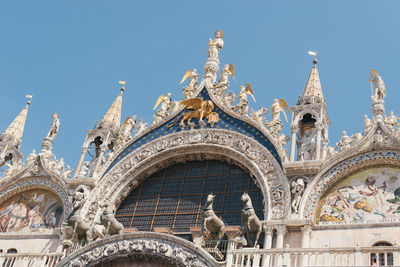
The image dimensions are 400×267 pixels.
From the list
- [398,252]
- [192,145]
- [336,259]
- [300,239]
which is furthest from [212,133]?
[398,252]

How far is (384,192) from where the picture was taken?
51.1 ft

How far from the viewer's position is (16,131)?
2255 cm

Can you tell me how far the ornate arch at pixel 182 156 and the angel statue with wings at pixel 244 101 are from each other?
2.90 feet

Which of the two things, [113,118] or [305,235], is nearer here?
[305,235]

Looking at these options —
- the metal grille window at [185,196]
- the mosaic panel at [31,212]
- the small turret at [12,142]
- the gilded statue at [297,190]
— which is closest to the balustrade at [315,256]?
the gilded statue at [297,190]

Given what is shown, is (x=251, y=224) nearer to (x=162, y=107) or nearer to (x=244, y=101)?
(x=244, y=101)

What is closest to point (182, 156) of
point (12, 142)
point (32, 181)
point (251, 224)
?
point (251, 224)

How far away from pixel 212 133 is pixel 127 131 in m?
3.11

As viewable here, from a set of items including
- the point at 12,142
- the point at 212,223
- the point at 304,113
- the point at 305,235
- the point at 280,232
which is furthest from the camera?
the point at 12,142

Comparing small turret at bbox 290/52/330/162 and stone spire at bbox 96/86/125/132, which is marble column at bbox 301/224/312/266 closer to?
small turret at bbox 290/52/330/162

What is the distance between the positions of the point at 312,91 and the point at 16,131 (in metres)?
11.1

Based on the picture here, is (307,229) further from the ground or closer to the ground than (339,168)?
closer to the ground

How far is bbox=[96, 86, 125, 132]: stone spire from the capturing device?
67.6ft

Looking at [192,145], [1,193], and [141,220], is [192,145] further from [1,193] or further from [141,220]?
[1,193]
